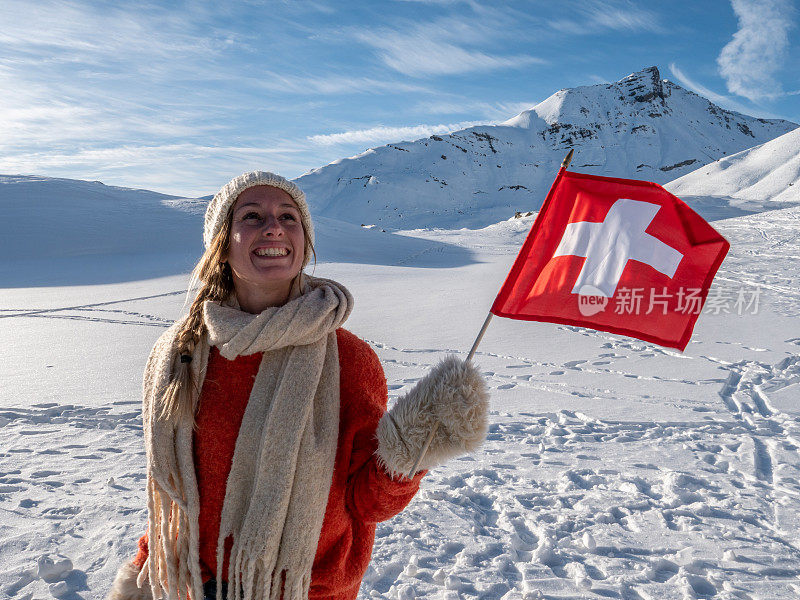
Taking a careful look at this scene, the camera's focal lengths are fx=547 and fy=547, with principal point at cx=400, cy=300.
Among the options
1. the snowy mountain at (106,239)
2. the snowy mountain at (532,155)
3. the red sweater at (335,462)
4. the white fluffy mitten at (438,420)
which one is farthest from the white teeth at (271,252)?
the snowy mountain at (532,155)

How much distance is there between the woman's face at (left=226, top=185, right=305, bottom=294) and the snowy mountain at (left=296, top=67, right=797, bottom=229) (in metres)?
69.6

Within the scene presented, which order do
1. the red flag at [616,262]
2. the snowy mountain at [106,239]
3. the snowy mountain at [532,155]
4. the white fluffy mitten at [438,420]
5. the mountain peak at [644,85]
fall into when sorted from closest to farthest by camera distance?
the white fluffy mitten at [438,420]
the red flag at [616,262]
the snowy mountain at [106,239]
the snowy mountain at [532,155]
the mountain peak at [644,85]

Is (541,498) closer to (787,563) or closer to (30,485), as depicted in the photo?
(787,563)

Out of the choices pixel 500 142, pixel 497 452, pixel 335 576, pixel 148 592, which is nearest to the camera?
pixel 335 576

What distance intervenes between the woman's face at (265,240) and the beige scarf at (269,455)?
0.36ft

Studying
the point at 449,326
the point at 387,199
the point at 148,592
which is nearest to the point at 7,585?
the point at 148,592

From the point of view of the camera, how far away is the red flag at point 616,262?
205 centimetres

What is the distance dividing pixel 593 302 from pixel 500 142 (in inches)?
5897

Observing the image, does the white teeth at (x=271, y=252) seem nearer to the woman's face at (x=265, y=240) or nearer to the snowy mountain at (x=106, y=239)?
the woman's face at (x=265, y=240)

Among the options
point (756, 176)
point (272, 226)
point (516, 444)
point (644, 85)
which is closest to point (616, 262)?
point (272, 226)

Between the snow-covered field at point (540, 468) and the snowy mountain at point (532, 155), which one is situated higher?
the snowy mountain at point (532, 155)

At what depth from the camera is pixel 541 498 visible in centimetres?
385

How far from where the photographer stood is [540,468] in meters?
4.30

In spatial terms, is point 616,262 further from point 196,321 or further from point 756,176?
point 756,176
